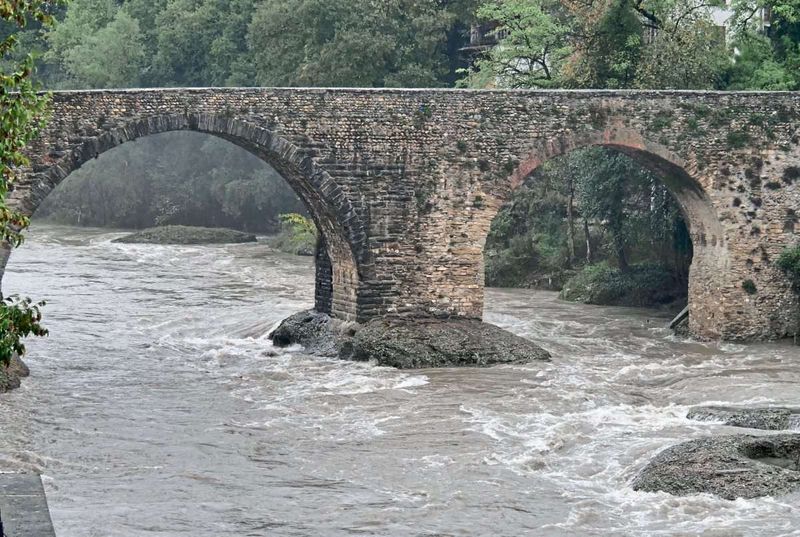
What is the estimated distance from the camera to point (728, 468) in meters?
16.8

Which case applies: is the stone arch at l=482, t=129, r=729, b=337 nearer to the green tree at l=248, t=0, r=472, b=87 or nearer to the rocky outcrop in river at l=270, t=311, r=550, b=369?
the rocky outcrop in river at l=270, t=311, r=550, b=369

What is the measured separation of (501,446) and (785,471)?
3.77 meters

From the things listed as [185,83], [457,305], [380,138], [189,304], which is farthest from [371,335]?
[185,83]

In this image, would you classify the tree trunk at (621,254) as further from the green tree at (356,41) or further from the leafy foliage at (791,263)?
the green tree at (356,41)

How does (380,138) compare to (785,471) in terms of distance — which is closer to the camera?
(785,471)

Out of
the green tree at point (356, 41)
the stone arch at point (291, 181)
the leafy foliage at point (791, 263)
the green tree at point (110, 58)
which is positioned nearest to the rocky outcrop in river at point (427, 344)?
the stone arch at point (291, 181)

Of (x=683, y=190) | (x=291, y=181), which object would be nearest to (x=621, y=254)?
(x=683, y=190)

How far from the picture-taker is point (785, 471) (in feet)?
55.2

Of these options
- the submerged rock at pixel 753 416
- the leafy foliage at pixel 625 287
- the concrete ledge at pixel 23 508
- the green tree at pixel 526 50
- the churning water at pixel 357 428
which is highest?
the green tree at pixel 526 50

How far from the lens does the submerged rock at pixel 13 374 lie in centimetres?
2175

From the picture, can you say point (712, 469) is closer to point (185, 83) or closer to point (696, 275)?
point (696, 275)

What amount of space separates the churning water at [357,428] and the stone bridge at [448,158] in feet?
5.52

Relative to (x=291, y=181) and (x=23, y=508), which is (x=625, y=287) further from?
(x=23, y=508)

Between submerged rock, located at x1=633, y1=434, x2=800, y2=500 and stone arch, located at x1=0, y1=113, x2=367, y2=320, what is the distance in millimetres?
9107
